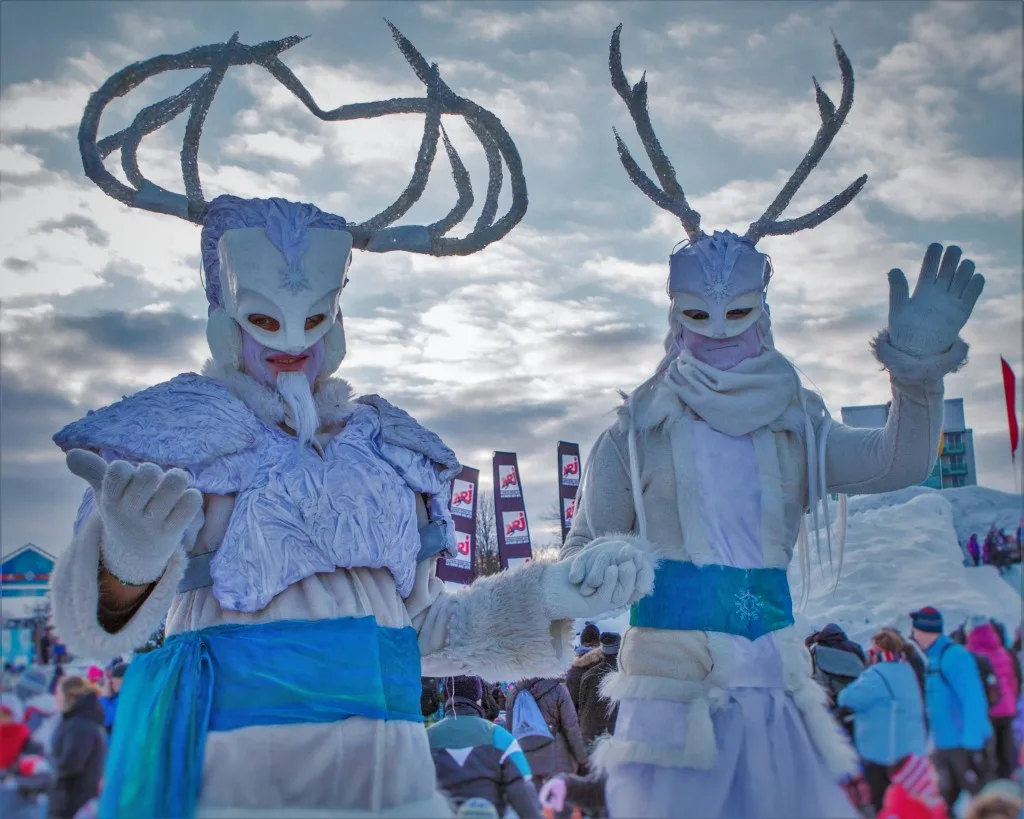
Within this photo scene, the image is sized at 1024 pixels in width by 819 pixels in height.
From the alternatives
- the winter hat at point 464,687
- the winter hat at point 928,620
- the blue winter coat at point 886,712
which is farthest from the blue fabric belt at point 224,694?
the winter hat at point 464,687

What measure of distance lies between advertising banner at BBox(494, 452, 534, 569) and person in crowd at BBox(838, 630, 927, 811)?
24.2ft

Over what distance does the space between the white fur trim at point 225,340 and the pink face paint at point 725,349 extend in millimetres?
1395

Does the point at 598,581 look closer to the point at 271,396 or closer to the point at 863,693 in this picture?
the point at 271,396

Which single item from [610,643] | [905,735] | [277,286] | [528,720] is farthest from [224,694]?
[610,643]

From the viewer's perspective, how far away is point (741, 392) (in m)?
3.25

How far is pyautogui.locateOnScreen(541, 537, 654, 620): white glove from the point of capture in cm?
234

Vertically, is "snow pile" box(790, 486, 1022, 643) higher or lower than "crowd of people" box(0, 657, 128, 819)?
higher

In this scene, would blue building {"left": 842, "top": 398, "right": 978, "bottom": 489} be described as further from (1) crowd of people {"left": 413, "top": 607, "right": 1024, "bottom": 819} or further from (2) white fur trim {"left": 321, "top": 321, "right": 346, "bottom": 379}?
(2) white fur trim {"left": 321, "top": 321, "right": 346, "bottom": 379}

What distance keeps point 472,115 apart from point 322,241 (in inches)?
25.5

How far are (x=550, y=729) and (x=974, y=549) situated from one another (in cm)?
213

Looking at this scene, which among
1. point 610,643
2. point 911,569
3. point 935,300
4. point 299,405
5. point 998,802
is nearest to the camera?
point 299,405

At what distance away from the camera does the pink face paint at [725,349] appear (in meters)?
3.32

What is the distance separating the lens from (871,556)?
4.64 meters

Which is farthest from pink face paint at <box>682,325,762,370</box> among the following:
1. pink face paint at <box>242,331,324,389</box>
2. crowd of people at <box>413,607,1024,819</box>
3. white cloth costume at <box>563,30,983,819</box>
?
pink face paint at <box>242,331,324,389</box>
